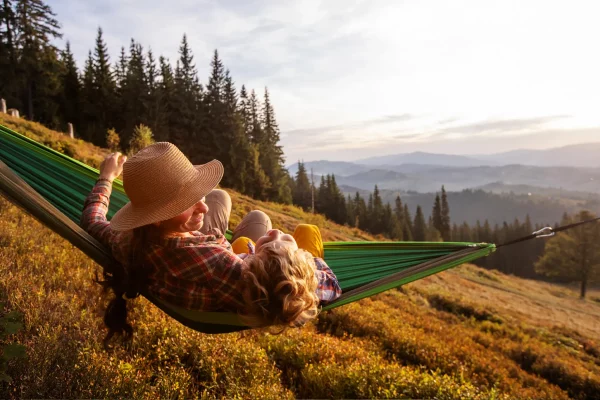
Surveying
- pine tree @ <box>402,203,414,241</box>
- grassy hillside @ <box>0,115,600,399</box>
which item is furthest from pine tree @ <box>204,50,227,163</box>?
pine tree @ <box>402,203,414,241</box>

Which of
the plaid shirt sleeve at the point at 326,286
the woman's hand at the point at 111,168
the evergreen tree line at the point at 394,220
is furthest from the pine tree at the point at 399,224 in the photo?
the woman's hand at the point at 111,168

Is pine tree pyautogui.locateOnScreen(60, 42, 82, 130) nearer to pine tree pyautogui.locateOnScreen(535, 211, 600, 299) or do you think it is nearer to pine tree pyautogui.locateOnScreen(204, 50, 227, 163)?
pine tree pyautogui.locateOnScreen(204, 50, 227, 163)

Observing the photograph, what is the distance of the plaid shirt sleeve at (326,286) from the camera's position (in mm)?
2125

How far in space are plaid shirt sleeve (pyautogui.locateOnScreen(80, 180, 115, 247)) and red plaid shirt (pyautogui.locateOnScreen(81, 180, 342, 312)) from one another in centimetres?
11

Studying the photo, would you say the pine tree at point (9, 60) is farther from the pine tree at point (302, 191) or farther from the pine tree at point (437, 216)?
the pine tree at point (437, 216)

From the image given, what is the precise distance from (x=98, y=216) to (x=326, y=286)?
4.55 feet

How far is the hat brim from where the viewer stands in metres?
1.57

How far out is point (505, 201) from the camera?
626 feet

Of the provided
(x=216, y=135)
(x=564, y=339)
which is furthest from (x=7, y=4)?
(x=564, y=339)

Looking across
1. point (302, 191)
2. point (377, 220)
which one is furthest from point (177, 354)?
point (377, 220)

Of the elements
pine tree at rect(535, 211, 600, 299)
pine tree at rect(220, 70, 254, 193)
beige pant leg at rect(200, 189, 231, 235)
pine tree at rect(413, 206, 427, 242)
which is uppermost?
pine tree at rect(220, 70, 254, 193)

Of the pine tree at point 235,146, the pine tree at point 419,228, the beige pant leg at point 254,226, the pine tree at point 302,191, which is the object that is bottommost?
the pine tree at point 419,228

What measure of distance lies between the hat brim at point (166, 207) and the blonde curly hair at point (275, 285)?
14.8 inches

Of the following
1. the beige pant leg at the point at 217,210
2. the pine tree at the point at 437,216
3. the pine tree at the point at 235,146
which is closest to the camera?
the beige pant leg at the point at 217,210
